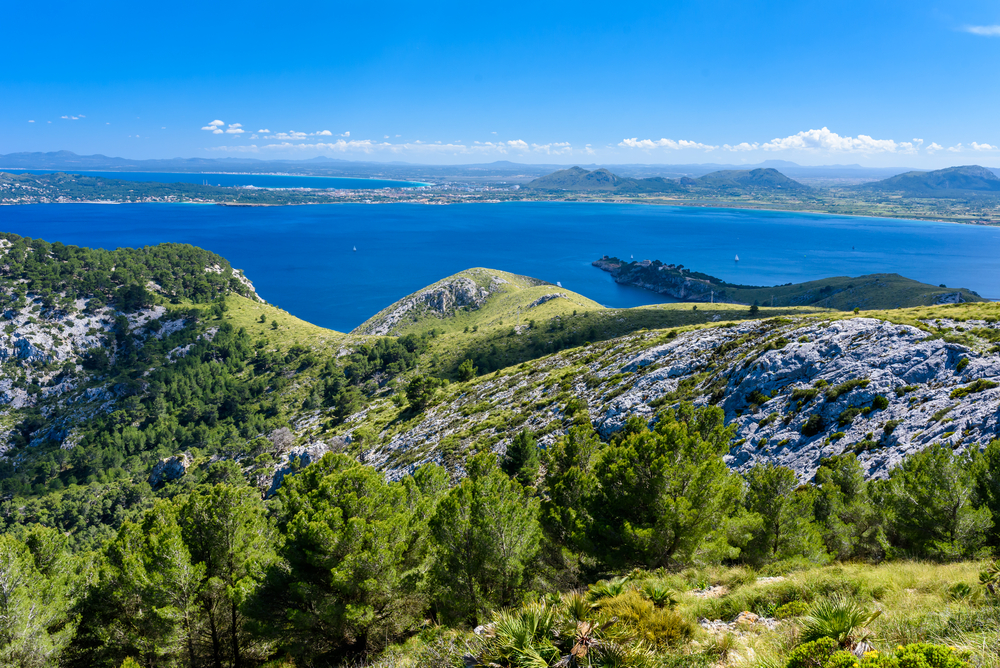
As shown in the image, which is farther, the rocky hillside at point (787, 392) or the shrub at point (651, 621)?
the rocky hillside at point (787, 392)

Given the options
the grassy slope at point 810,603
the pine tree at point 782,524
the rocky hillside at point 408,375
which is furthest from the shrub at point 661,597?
the rocky hillside at point 408,375

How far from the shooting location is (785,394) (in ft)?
120

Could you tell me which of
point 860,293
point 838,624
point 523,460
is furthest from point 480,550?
point 860,293

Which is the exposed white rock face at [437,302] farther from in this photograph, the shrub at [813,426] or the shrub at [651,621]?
the shrub at [651,621]

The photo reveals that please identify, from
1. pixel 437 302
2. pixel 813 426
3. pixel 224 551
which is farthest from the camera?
pixel 437 302

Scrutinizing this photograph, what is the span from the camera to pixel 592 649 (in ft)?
32.8

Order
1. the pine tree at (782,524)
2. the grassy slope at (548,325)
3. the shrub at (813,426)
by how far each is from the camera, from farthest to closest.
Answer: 1. the grassy slope at (548,325)
2. the shrub at (813,426)
3. the pine tree at (782,524)

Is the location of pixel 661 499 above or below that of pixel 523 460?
above

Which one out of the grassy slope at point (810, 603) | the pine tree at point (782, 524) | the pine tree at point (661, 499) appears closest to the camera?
the grassy slope at point (810, 603)

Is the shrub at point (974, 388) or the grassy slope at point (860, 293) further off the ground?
the shrub at point (974, 388)

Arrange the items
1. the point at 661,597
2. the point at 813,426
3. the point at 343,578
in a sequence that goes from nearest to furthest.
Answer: the point at 661,597
the point at 343,578
the point at 813,426

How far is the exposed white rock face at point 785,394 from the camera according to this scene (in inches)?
1114

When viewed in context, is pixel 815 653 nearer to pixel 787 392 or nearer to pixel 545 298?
pixel 787 392

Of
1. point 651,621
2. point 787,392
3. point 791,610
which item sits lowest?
point 787,392
